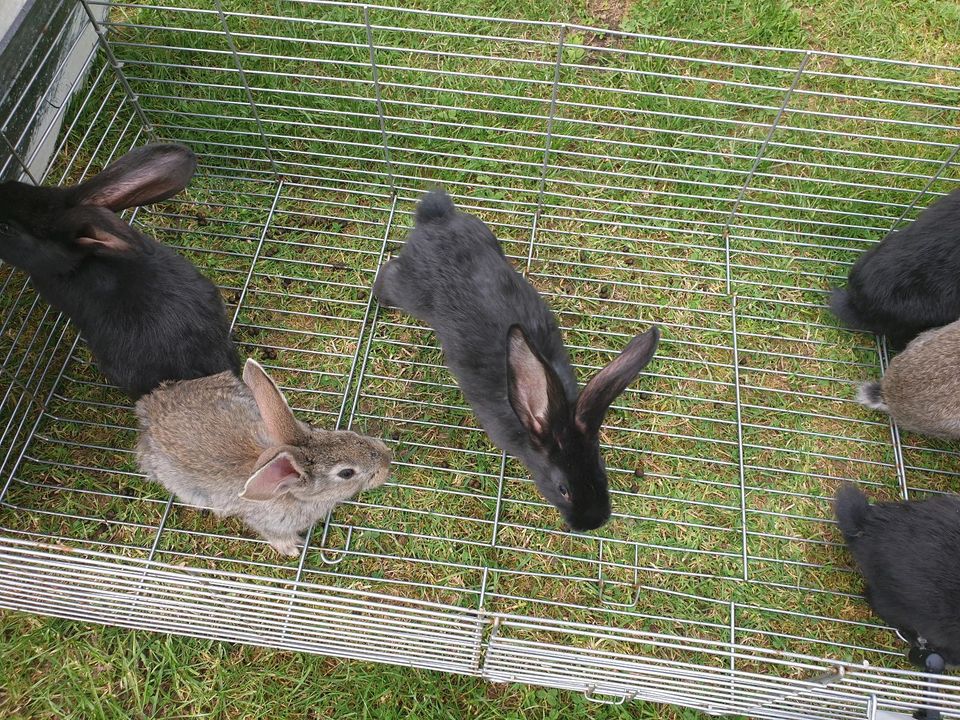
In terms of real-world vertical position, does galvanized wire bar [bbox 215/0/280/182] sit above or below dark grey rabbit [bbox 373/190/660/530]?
above

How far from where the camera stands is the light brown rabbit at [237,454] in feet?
9.14

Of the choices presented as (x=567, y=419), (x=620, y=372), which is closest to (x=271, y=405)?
(x=567, y=419)

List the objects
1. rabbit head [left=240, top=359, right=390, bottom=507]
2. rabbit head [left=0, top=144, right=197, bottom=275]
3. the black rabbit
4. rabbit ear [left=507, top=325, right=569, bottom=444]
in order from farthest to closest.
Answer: the black rabbit, rabbit head [left=0, top=144, right=197, bottom=275], rabbit head [left=240, top=359, right=390, bottom=507], rabbit ear [left=507, top=325, right=569, bottom=444]

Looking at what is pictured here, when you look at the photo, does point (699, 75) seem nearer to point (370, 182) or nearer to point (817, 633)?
point (370, 182)

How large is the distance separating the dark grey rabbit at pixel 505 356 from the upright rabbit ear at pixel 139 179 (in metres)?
0.99

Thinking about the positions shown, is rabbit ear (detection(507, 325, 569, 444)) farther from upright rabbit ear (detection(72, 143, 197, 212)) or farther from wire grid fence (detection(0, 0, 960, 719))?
upright rabbit ear (detection(72, 143, 197, 212))

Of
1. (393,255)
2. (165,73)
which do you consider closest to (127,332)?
(393,255)

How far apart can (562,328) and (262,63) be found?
87.6 inches

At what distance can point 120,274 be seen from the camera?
114 inches

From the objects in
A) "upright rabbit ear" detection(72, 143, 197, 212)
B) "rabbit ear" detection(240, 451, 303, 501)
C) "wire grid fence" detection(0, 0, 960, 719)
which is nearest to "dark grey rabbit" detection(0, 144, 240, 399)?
"upright rabbit ear" detection(72, 143, 197, 212)

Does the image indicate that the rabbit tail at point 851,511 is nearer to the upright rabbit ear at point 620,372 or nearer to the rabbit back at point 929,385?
the rabbit back at point 929,385

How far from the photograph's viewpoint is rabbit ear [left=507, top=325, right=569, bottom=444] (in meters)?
2.38

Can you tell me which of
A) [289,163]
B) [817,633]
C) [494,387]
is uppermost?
[289,163]

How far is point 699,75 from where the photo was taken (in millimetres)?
4074
